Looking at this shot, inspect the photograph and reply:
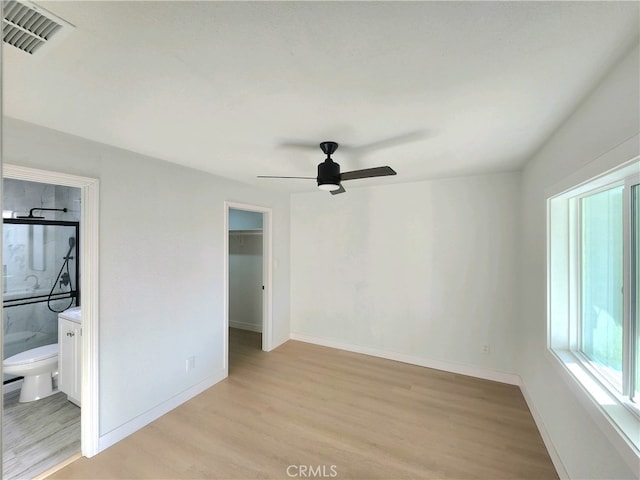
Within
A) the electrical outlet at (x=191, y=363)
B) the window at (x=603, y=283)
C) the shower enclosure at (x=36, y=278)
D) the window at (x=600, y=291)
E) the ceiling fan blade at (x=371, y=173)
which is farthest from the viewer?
the shower enclosure at (x=36, y=278)

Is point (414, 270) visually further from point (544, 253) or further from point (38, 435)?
point (38, 435)

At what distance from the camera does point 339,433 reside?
2434 millimetres

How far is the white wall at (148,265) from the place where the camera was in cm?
218

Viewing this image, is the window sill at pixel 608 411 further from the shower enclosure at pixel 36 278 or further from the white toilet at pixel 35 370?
the shower enclosure at pixel 36 278

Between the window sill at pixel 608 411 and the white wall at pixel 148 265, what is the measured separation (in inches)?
121

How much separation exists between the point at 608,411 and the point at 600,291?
73 centimetres

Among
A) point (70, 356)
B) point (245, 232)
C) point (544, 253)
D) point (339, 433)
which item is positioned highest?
point (245, 232)

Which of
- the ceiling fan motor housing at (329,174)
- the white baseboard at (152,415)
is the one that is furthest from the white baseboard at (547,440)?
the white baseboard at (152,415)

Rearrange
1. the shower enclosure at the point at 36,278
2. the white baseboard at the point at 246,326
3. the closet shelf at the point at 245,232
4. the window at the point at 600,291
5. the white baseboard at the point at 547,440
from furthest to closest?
the white baseboard at the point at 246,326 → the closet shelf at the point at 245,232 → the shower enclosure at the point at 36,278 → the white baseboard at the point at 547,440 → the window at the point at 600,291

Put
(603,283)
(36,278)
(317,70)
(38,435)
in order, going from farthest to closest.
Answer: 1. (36,278)
2. (38,435)
3. (603,283)
4. (317,70)

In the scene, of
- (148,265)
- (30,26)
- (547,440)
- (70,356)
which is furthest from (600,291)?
(70,356)

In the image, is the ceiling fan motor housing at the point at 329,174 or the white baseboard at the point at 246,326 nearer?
the ceiling fan motor housing at the point at 329,174

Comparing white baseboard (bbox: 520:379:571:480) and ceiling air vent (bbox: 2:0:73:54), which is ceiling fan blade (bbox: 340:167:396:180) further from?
white baseboard (bbox: 520:379:571:480)

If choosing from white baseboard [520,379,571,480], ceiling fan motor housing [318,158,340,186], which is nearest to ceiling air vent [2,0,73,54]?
ceiling fan motor housing [318,158,340,186]
